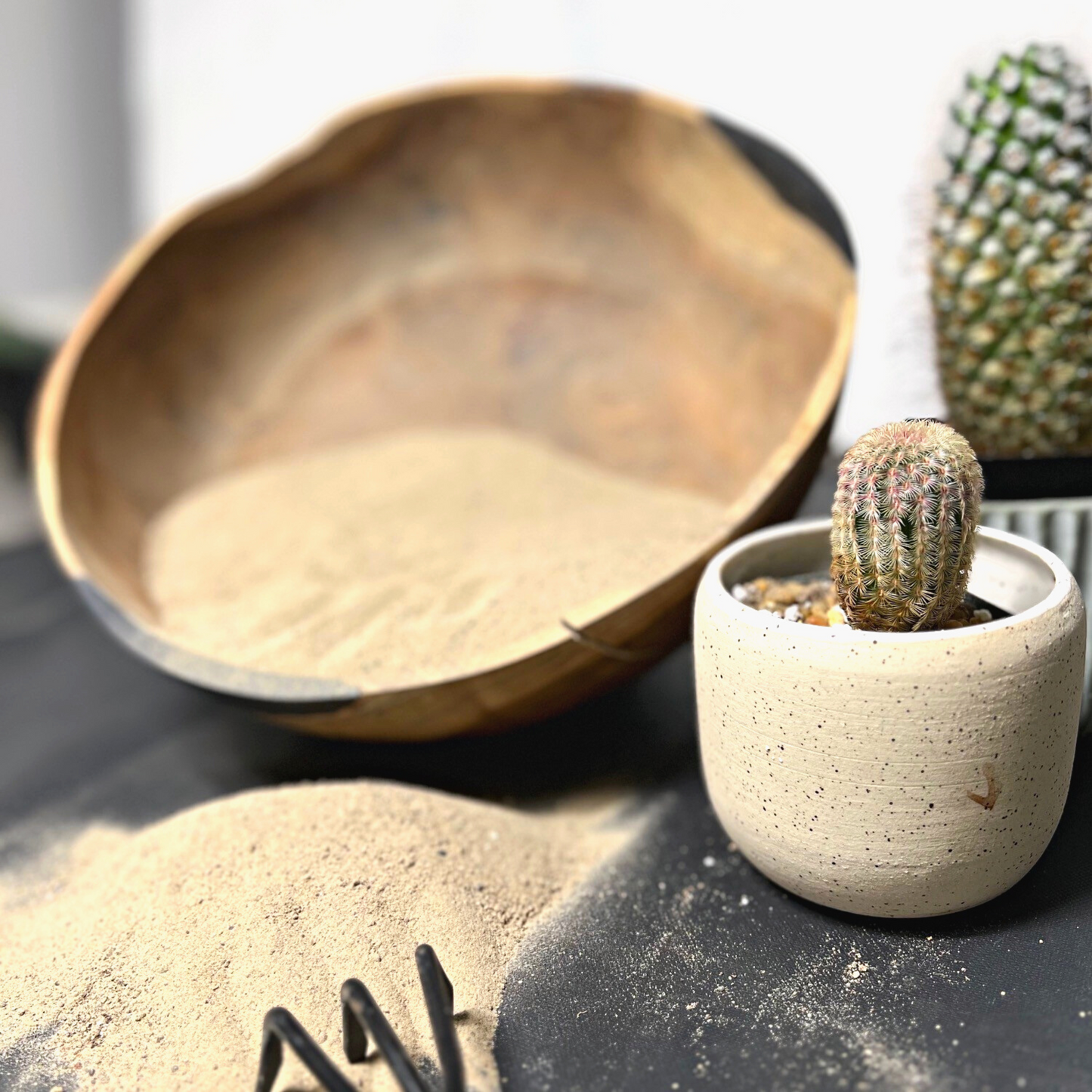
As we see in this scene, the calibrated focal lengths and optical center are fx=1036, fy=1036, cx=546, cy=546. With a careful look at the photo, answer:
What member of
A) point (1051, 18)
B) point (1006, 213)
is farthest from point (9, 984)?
point (1051, 18)

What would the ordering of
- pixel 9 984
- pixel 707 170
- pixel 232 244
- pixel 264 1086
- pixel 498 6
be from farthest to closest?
pixel 498 6 < pixel 232 244 < pixel 707 170 < pixel 9 984 < pixel 264 1086

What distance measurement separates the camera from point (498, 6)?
6.55ft

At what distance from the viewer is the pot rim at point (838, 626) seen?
0.73 m

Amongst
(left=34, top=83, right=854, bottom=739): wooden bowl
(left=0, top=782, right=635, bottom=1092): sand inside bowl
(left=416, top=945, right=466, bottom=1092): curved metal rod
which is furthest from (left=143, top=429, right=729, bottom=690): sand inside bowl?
(left=416, top=945, right=466, bottom=1092): curved metal rod

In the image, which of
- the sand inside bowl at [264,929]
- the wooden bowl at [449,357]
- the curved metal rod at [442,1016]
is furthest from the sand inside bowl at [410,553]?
the curved metal rod at [442,1016]

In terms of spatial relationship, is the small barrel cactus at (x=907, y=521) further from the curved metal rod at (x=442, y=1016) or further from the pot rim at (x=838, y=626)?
the curved metal rod at (x=442, y=1016)

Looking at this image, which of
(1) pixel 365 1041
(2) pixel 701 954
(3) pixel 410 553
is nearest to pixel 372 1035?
(1) pixel 365 1041

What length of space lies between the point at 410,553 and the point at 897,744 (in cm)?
67

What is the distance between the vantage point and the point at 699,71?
1.71 meters

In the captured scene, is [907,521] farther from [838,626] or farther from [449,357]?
[449,357]

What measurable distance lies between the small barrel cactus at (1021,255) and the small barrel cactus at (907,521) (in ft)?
1.03

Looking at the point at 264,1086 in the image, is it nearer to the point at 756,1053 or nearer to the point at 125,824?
the point at 756,1053

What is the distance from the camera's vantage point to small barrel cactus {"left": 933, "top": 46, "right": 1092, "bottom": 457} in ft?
3.21

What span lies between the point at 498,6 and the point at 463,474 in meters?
1.11
